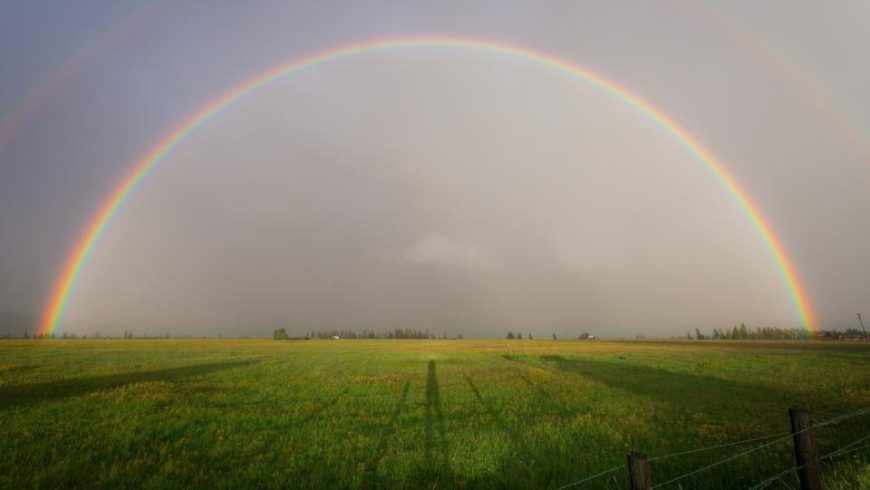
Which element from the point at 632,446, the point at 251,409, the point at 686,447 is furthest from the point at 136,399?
the point at 686,447

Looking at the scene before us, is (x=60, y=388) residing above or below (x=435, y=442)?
above

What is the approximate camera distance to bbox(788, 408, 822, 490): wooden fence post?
20.0 ft

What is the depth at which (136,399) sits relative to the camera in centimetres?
1884

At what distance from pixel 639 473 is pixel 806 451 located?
3.78 metres

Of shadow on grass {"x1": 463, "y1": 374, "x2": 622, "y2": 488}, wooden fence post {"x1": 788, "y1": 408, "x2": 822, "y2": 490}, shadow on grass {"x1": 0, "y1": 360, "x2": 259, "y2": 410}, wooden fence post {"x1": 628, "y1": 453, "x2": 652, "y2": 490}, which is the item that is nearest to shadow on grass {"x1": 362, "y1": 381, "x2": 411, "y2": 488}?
shadow on grass {"x1": 463, "y1": 374, "x2": 622, "y2": 488}

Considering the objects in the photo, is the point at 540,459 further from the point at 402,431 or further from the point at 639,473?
the point at 639,473

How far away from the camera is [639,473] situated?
430cm

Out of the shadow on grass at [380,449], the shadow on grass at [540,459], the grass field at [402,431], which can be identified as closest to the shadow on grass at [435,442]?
the grass field at [402,431]

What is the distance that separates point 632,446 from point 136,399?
19.8 metres

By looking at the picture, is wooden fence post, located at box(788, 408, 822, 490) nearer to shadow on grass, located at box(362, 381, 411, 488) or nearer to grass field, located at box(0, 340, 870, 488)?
grass field, located at box(0, 340, 870, 488)

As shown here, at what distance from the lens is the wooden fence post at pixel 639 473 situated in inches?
168

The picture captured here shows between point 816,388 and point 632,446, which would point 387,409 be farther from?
point 816,388

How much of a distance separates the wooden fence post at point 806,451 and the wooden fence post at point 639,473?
11.4ft

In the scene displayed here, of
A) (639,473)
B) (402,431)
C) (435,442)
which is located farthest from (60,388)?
(639,473)
